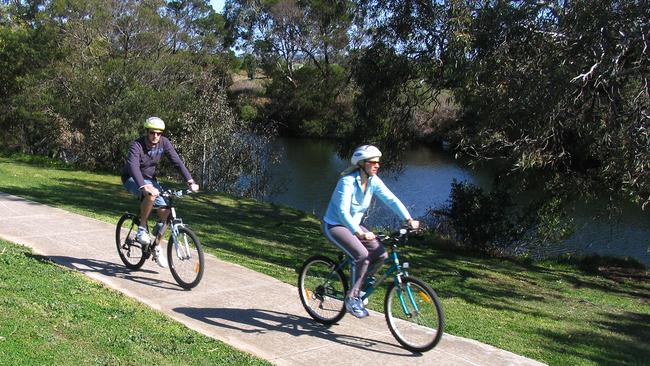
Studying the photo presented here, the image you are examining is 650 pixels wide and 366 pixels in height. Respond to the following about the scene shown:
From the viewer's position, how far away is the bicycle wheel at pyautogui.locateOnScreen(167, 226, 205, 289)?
7.00 meters

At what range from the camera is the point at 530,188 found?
61.8 ft

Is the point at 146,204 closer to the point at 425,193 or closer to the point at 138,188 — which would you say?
the point at 138,188

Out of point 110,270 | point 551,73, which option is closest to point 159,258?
point 110,270

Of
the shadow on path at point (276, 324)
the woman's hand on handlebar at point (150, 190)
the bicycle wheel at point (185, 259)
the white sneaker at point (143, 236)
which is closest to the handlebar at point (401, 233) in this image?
the shadow on path at point (276, 324)

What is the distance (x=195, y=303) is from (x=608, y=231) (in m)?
19.8

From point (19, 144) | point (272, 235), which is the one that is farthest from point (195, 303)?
point (19, 144)

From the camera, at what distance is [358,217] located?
19.0 ft

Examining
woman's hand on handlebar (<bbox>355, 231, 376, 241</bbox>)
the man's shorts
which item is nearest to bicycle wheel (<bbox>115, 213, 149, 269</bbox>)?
the man's shorts

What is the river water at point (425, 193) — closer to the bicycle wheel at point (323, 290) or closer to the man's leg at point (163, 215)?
the man's leg at point (163, 215)

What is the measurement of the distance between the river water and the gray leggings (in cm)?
1369

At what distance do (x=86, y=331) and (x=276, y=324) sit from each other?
1763 millimetres

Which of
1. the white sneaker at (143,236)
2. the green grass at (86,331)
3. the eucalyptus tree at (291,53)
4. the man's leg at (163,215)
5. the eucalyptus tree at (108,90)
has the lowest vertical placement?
the green grass at (86,331)

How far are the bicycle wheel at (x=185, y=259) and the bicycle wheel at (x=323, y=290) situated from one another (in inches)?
49.6

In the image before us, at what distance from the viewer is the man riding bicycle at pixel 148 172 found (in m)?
7.05
